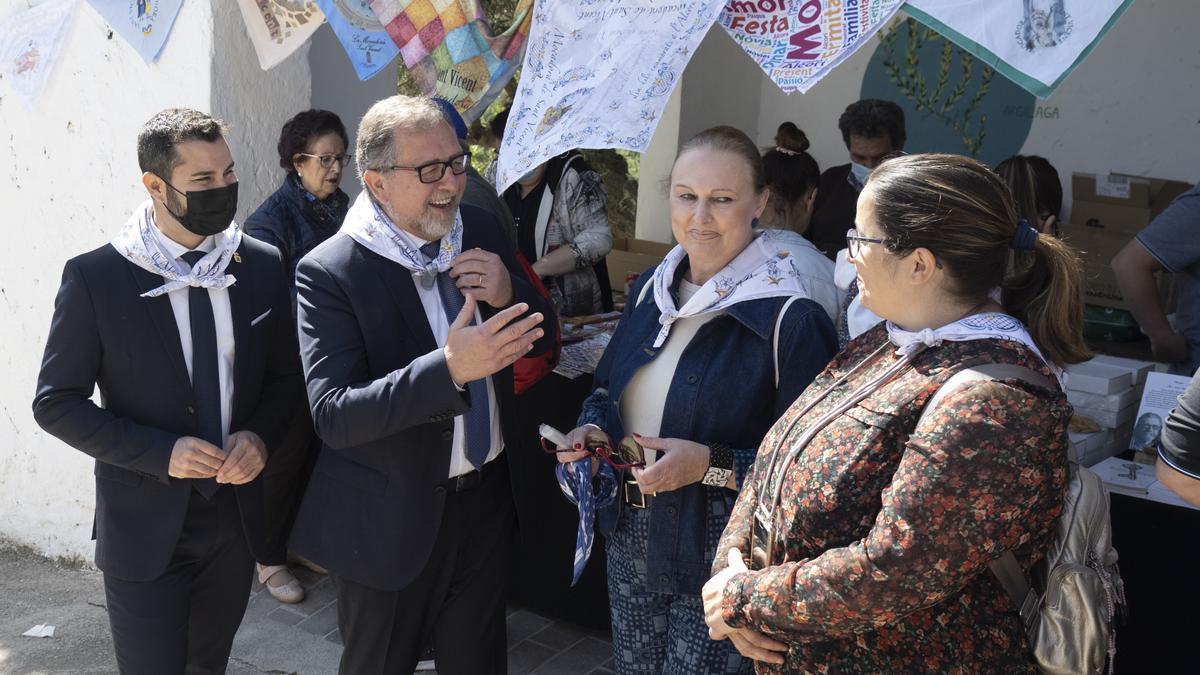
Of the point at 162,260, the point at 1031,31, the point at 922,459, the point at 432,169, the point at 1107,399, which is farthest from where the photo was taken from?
the point at 1107,399

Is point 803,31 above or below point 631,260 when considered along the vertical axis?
above

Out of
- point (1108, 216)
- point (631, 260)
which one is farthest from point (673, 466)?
point (1108, 216)

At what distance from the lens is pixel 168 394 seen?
117 inches

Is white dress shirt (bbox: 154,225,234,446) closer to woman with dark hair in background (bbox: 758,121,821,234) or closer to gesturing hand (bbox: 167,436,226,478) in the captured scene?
gesturing hand (bbox: 167,436,226,478)

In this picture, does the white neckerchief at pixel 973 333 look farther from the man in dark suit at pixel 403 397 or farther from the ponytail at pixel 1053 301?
the man in dark suit at pixel 403 397

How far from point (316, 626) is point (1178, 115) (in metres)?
5.94

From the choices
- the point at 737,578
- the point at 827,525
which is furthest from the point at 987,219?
the point at 737,578

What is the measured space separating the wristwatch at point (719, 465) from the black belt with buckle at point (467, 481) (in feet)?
2.13

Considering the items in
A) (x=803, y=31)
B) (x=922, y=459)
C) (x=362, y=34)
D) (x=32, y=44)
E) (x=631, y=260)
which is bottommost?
(x=631, y=260)

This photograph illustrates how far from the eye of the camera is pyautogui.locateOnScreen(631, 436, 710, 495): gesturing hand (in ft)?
8.21

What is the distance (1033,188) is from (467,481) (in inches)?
114

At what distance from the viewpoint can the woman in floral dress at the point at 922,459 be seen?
1757mm

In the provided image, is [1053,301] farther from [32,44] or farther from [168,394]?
[32,44]

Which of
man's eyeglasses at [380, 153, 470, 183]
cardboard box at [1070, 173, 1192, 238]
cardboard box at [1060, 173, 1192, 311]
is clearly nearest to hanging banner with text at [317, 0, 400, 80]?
man's eyeglasses at [380, 153, 470, 183]
